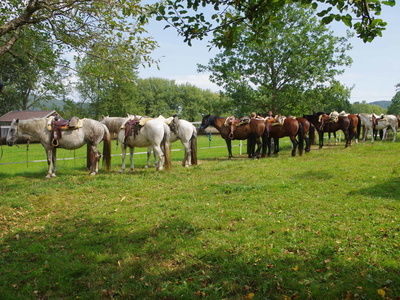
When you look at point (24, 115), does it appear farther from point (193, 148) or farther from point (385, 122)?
point (385, 122)

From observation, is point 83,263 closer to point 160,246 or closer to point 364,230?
point 160,246

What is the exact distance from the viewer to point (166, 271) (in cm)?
446

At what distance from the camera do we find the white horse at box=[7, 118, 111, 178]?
12.5m

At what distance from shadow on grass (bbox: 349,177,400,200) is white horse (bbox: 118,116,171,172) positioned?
286 inches

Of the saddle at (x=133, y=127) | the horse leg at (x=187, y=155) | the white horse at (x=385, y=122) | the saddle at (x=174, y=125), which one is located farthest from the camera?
the white horse at (x=385, y=122)

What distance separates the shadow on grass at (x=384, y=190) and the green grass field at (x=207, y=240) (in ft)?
0.08

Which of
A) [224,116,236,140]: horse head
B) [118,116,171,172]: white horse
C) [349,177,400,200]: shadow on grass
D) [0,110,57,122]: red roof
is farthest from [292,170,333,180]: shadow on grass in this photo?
[0,110,57,122]: red roof

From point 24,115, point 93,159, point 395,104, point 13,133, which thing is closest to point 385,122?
point 93,159

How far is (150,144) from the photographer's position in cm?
1330

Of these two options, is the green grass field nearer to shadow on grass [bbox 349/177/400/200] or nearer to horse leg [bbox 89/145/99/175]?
shadow on grass [bbox 349/177/400/200]

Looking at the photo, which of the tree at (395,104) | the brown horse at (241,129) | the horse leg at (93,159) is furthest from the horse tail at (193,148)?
the tree at (395,104)

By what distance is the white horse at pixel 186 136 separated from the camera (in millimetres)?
14719

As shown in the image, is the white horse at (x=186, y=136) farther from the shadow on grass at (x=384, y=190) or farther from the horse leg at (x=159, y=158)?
the shadow on grass at (x=384, y=190)

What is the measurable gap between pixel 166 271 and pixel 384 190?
6.35m
